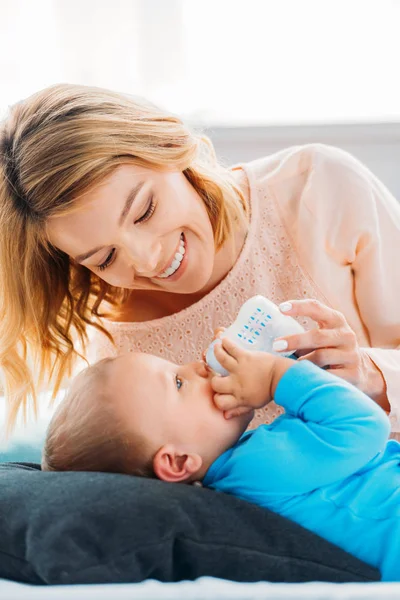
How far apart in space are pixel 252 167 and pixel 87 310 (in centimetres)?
48

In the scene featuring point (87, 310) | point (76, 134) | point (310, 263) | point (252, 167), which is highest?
point (76, 134)

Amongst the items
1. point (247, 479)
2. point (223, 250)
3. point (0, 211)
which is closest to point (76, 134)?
point (0, 211)

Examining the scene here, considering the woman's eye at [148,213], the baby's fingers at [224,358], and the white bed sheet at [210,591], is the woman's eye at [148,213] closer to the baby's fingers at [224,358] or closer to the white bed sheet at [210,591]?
the baby's fingers at [224,358]

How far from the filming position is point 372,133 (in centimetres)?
244

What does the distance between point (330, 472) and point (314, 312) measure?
285 mm

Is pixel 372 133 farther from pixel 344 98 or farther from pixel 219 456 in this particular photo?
pixel 219 456

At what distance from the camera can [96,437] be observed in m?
1.08

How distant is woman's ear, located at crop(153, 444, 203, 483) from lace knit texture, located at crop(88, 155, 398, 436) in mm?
468

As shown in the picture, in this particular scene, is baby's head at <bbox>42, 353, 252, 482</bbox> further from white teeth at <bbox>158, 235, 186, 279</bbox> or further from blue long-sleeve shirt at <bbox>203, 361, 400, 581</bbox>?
white teeth at <bbox>158, 235, 186, 279</bbox>

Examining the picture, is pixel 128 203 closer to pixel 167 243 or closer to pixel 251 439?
pixel 167 243

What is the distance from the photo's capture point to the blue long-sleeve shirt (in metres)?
1.01

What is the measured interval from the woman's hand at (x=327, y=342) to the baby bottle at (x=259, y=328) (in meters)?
0.02

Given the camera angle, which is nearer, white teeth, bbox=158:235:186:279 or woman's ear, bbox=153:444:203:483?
woman's ear, bbox=153:444:203:483

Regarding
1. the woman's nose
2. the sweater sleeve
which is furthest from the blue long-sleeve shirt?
the sweater sleeve
